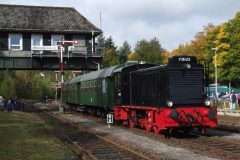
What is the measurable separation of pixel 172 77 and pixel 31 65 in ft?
88.4

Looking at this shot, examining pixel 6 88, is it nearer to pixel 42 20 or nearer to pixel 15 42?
pixel 15 42

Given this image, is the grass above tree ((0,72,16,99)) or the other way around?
the other way around

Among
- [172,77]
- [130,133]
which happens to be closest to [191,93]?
[172,77]

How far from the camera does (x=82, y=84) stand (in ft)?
125

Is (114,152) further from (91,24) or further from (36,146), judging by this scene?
(91,24)

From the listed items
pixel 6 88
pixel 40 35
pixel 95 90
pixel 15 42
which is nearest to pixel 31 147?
pixel 95 90

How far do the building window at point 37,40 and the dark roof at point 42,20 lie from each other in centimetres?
80

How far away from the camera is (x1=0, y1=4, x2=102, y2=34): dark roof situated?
154ft

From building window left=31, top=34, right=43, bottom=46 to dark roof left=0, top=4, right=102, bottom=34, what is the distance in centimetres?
80

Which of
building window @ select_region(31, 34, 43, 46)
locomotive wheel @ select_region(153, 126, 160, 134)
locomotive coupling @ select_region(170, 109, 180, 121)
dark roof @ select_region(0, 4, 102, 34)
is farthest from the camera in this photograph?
dark roof @ select_region(0, 4, 102, 34)

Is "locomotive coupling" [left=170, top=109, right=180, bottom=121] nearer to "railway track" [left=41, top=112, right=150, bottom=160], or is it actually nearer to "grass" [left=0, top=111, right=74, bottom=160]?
"railway track" [left=41, top=112, right=150, bottom=160]

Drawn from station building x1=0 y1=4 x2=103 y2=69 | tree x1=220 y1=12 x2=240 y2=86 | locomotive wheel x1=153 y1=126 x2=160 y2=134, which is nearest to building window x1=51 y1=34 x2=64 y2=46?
station building x1=0 y1=4 x2=103 y2=69

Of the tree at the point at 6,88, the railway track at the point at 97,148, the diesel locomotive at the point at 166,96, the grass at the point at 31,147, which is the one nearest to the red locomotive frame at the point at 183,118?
the diesel locomotive at the point at 166,96

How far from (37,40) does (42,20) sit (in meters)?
3.08
